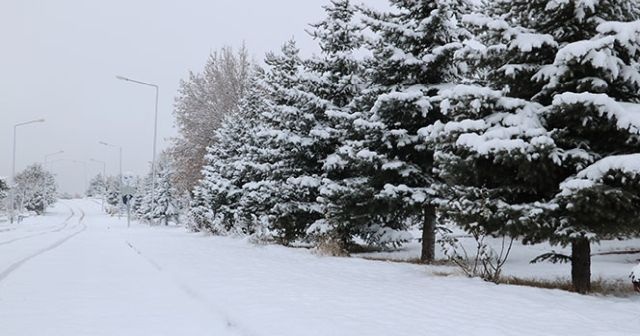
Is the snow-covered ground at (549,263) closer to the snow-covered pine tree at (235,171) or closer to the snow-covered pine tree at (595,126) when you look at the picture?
the snow-covered pine tree at (595,126)

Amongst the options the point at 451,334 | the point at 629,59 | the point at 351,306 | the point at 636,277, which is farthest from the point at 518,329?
the point at 629,59

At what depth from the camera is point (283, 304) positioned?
6961 mm

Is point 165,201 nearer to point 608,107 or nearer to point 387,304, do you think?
point 387,304

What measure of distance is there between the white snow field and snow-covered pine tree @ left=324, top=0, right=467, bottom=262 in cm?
195

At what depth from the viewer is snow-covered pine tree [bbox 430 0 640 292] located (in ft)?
25.1

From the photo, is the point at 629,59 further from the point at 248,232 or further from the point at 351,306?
the point at 248,232

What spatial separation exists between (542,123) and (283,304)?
4.98m

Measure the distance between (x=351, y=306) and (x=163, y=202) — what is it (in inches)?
2166

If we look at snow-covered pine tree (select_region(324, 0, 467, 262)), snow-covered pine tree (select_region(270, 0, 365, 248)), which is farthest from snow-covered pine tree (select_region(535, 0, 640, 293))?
snow-covered pine tree (select_region(270, 0, 365, 248))

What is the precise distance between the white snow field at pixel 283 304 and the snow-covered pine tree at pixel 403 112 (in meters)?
1.95

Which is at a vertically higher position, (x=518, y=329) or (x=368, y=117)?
(x=368, y=117)

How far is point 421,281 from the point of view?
30.7 ft

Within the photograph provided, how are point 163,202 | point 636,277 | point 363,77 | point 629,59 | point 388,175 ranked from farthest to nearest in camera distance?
point 163,202
point 363,77
point 388,175
point 629,59
point 636,277

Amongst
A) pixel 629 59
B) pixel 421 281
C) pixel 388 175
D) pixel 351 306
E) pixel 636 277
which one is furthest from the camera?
pixel 388 175
